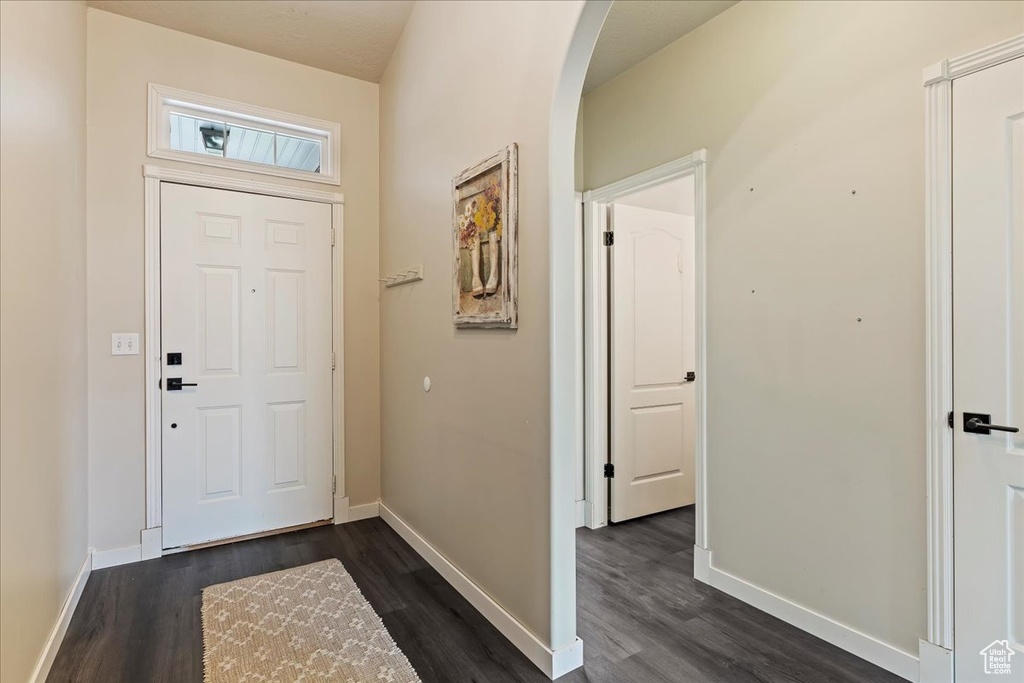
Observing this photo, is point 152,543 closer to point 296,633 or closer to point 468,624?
point 296,633

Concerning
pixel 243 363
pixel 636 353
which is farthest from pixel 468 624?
pixel 243 363

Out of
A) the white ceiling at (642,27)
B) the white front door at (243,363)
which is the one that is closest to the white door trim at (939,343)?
the white ceiling at (642,27)

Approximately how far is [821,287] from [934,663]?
1389 mm

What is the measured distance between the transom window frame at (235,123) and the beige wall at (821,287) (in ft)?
7.40

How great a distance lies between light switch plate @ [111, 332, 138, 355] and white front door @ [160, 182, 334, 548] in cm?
15

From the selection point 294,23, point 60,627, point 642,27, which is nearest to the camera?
point 60,627

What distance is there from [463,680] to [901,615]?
161 cm

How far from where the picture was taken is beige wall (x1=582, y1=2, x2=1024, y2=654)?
178cm

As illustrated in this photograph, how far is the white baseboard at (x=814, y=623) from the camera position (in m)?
1.79

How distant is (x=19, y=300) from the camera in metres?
1.58

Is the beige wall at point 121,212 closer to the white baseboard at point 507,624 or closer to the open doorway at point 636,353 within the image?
the white baseboard at point 507,624

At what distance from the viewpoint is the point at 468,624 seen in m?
2.13

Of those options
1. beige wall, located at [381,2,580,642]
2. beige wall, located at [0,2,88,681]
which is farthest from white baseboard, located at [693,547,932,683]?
beige wall, located at [0,2,88,681]

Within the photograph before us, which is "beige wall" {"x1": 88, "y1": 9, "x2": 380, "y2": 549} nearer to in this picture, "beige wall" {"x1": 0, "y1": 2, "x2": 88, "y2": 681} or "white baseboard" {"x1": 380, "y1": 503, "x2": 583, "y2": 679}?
"beige wall" {"x1": 0, "y1": 2, "x2": 88, "y2": 681}
